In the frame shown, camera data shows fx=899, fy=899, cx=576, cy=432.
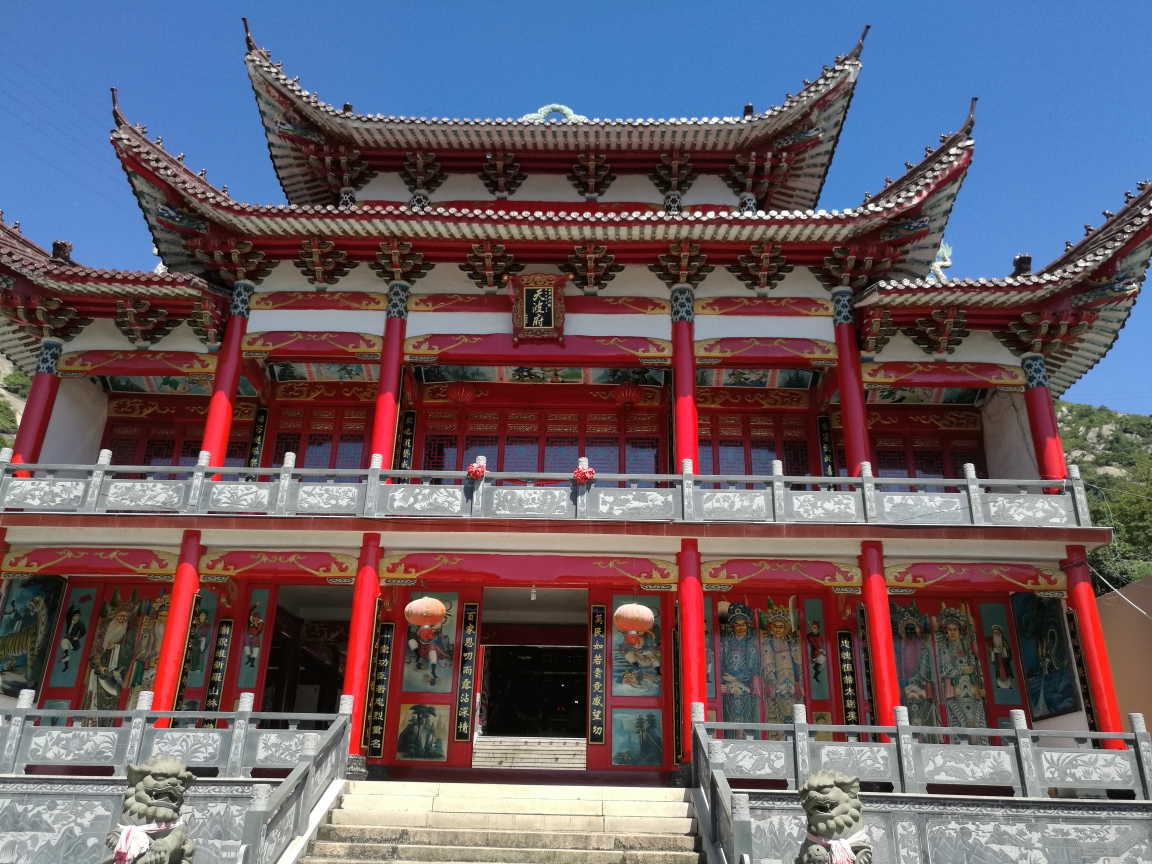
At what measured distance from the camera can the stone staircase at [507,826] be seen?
862cm

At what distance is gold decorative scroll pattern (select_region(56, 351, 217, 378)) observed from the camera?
13.9 m

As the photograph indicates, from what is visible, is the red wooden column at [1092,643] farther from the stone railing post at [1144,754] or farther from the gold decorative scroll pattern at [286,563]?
the gold decorative scroll pattern at [286,563]

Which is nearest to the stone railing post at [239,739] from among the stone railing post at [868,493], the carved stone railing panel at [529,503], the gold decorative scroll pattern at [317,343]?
the carved stone railing panel at [529,503]

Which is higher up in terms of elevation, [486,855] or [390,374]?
[390,374]

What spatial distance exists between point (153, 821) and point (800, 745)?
238 inches

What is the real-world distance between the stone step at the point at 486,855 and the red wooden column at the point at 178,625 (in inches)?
145

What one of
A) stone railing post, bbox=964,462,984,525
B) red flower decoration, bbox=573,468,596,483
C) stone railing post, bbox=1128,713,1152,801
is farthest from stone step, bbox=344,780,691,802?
stone railing post, bbox=964,462,984,525

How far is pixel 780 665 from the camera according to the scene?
1327 cm

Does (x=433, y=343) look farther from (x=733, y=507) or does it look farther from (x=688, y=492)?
(x=733, y=507)

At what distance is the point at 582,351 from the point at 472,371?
2026mm

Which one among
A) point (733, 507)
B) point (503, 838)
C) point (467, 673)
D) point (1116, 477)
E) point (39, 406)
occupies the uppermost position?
point (1116, 477)

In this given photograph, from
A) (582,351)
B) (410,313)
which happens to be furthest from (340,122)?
(582,351)

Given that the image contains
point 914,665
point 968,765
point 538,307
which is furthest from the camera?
point 538,307

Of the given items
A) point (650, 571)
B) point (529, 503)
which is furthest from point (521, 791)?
point (529, 503)
